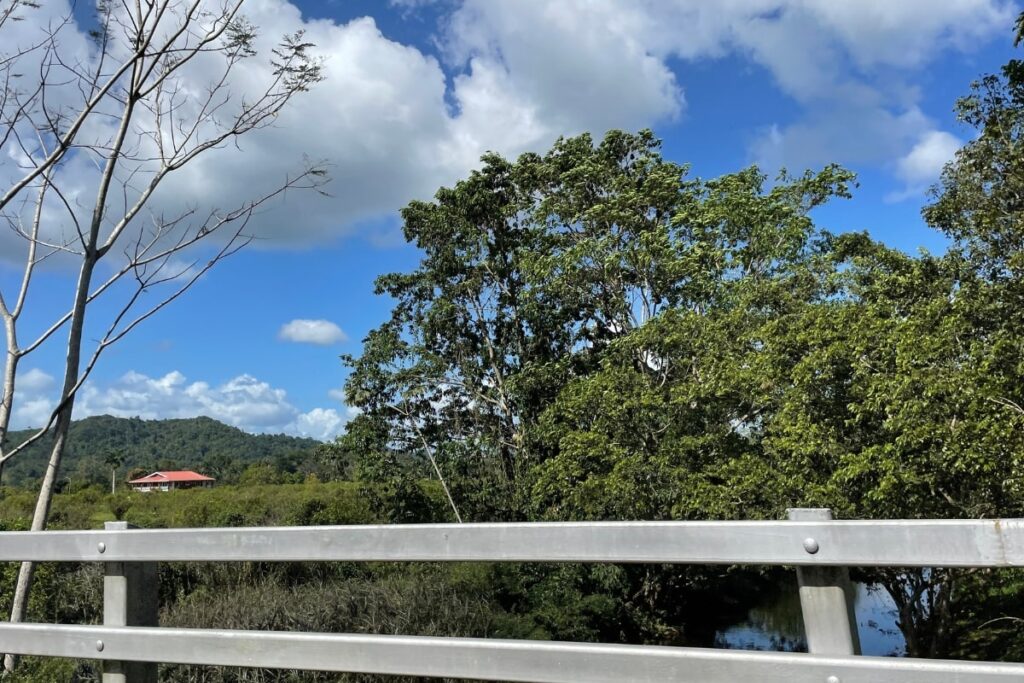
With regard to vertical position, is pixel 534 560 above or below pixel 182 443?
below

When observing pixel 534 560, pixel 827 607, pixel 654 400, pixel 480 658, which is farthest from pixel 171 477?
pixel 827 607

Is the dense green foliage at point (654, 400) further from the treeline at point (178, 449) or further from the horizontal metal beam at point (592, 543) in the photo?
the treeline at point (178, 449)

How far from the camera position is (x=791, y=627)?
1842 centimetres

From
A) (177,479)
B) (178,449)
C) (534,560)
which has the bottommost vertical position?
(534,560)

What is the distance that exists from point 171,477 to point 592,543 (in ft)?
280

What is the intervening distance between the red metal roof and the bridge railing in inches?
2976

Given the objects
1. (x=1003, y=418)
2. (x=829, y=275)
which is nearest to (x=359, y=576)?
(x=1003, y=418)

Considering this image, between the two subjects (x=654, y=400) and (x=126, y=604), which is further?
(x=654, y=400)

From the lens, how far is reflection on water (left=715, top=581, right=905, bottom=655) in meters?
15.9

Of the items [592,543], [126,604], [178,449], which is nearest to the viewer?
[592,543]

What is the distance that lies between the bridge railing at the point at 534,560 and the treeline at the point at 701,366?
8.80 m

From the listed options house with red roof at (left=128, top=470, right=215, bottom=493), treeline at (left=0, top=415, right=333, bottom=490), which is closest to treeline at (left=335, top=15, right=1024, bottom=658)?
treeline at (left=0, top=415, right=333, bottom=490)

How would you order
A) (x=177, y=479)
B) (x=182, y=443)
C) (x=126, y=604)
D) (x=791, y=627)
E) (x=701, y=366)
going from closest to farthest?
(x=126, y=604) → (x=701, y=366) → (x=791, y=627) → (x=177, y=479) → (x=182, y=443)

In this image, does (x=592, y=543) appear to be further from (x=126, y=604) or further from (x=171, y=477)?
(x=171, y=477)
